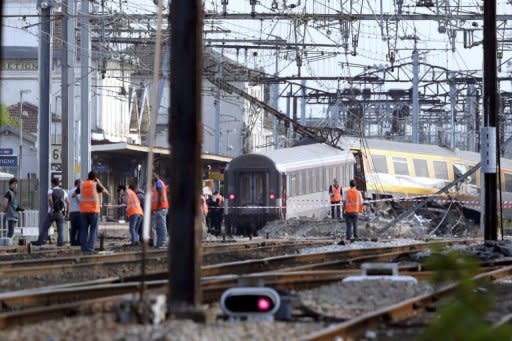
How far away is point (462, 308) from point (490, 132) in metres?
20.6

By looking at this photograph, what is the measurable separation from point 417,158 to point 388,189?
7.75 ft

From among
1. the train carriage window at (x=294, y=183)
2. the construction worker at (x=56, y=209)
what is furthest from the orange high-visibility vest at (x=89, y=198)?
the train carriage window at (x=294, y=183)

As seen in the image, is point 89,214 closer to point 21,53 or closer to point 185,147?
point 185,147

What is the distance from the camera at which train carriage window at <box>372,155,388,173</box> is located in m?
48.1

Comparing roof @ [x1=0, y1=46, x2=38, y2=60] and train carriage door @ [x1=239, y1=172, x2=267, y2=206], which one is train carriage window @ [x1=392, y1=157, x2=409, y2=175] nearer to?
train carriage door @ [x1=239, y1=172, x2=267, y2=206]

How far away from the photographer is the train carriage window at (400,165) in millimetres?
48938

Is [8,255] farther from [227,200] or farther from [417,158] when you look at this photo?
[417,158]

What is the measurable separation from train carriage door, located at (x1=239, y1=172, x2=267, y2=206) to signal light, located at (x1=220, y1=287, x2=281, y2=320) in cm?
3072

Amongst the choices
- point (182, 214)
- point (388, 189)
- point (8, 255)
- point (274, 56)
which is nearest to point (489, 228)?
point (8, 255)

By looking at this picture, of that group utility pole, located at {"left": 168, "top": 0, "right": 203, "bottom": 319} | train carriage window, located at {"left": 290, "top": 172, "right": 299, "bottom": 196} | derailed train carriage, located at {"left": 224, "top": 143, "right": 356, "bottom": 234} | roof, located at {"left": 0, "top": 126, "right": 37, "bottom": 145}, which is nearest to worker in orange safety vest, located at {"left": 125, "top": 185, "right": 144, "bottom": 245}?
derailed train carriage, located at {"left": 224, "top": 143, "right": 356, "bottom": 234}

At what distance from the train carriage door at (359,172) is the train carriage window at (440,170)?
3863 mm

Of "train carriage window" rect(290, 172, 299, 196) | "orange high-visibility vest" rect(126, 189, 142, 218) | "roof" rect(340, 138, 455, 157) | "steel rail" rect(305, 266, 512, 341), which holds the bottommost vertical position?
"steel rail" rect(305, 266, 512, 341)

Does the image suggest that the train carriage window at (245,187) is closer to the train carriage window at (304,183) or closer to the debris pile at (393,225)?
the debris pile at (393,225)

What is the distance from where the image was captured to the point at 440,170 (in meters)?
50.1
